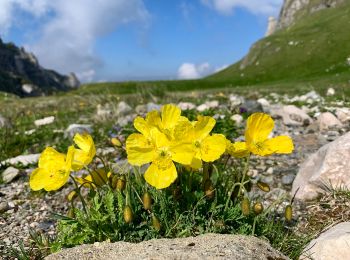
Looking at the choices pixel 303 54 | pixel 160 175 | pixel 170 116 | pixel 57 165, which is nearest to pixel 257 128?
pixel 170 116

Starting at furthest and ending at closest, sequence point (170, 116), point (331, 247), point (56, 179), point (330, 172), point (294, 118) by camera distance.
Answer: point (294, 118), point (330, 172), point (331, 247), point (56, 179), point (170, 116)

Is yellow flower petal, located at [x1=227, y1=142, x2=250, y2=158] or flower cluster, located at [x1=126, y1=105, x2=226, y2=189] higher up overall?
flower cluster, located at [x1=126, y1=105, x2=226, y2=189]

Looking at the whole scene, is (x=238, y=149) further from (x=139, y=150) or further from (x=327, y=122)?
(x=327, y=122)

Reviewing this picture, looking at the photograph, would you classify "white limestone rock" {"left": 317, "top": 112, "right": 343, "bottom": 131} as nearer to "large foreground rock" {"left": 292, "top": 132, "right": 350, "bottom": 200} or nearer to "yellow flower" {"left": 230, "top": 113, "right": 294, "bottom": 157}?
"large foreground rock" {"left": 292, "top": 132, "right": 350, "bottom": 200}

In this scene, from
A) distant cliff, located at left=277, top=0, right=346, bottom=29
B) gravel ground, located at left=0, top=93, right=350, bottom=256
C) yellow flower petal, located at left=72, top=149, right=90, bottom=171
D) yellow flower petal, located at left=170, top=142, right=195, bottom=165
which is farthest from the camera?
distant cliff, located at left=277, top=0, right=346, bottom=29

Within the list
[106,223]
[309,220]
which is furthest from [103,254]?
[309,220]

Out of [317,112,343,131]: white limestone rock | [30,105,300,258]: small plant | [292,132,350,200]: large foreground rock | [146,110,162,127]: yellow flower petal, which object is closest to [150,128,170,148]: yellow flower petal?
[30,105,300,258]: small plant

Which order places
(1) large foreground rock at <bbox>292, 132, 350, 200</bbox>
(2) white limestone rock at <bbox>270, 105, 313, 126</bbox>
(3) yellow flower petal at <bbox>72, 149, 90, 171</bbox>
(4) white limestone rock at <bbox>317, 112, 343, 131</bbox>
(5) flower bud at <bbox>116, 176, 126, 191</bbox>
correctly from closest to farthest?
(3) yellow flower petal at <bbox>72, 149, 90, 171</bbox> → (5) flower bud at <bbox>116, 176, 126, 191</bbox> → (1) large foreground rock at <bbox>292, 132, 350, 200</bbox> → (4) white limestone rock at <bbox>317, 112, 343, 131</bbox> → (2) white limestone rock at <bbox>270, 105, 313, 126</bbox>

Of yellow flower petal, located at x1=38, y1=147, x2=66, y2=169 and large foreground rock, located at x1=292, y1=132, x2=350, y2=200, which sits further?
large foreground rock, located at x1=292, y1=132, x2=350, y2=200
